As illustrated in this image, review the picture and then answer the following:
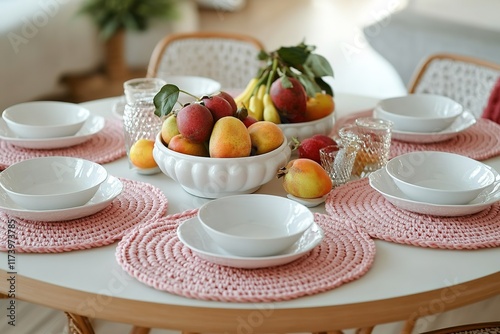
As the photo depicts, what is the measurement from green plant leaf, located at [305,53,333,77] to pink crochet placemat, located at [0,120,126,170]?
17.8 inches

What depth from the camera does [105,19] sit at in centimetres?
391

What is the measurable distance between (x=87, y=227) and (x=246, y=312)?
35 centimetres

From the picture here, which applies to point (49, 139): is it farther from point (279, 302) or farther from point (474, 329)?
point (474, 329)

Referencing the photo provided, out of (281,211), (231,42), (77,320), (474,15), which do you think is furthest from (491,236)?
(474,15)

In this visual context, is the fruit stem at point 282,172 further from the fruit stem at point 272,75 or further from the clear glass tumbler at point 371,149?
the fruit stem at point 272,75

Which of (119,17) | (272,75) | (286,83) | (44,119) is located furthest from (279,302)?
Answer: (119,17)

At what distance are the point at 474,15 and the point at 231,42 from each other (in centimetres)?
128

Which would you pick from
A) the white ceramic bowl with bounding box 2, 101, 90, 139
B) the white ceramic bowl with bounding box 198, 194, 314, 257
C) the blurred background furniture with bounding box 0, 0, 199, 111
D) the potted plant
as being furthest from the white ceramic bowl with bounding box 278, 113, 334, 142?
the potted plant

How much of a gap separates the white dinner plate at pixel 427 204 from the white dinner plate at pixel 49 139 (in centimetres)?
65

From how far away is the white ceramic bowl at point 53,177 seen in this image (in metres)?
1.20

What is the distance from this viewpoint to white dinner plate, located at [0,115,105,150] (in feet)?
4.79

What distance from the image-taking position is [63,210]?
1104 millimetres

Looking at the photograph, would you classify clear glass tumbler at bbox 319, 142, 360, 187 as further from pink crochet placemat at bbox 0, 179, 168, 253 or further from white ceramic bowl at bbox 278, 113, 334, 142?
pink crochet placemat at bbox 0, 179, 168, 253

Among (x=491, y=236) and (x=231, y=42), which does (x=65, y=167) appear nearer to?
(x=491, y=236)
